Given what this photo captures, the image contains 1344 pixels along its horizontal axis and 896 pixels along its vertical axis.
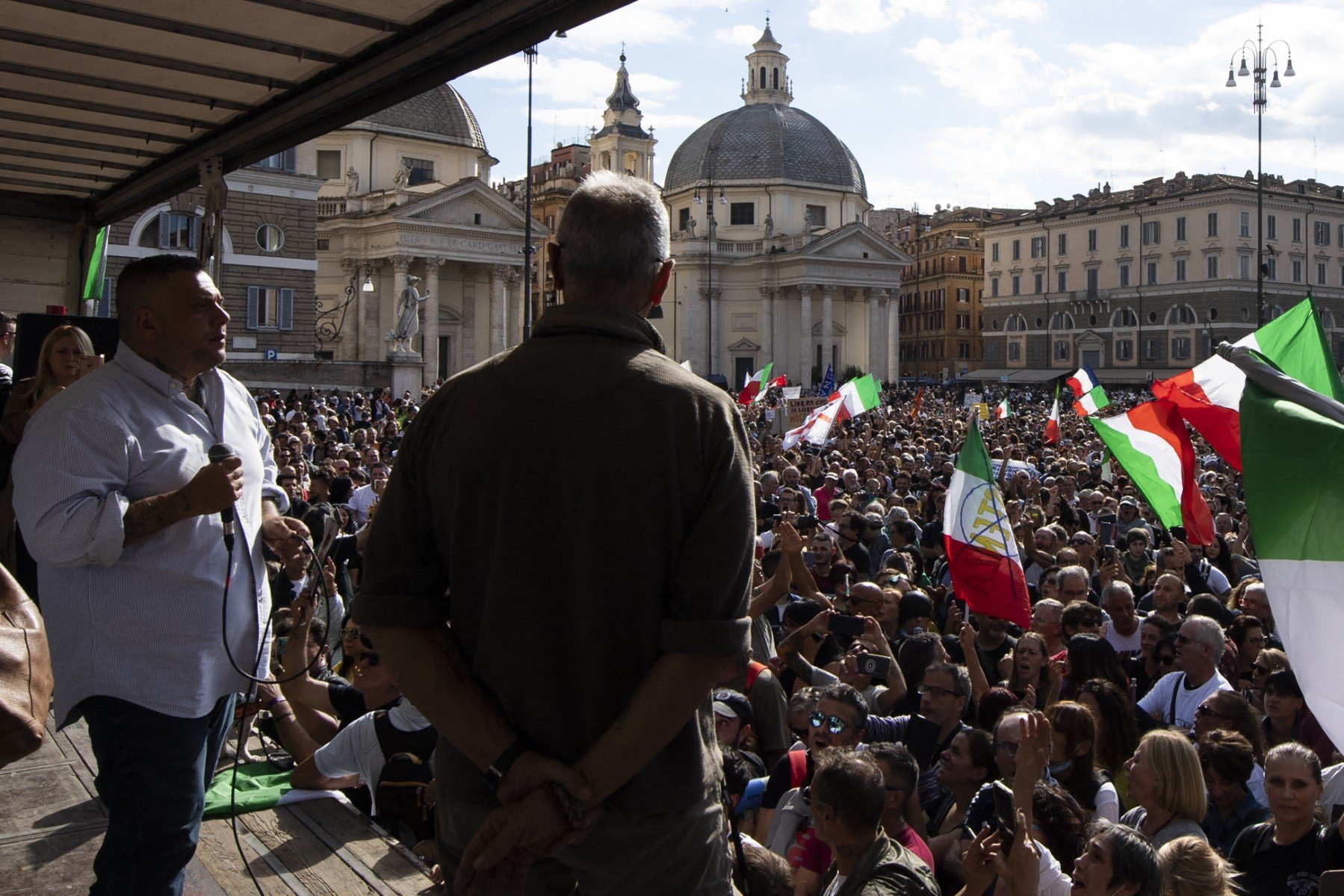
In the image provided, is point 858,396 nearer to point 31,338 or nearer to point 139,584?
point 31,338

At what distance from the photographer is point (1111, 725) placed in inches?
213

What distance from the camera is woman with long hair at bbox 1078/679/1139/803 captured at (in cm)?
536

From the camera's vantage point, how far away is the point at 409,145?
193 feet

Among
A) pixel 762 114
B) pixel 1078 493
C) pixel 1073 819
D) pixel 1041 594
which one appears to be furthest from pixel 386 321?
pixel 1073 819

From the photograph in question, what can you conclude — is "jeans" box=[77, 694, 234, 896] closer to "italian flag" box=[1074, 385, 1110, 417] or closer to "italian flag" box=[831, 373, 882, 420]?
"italian flag" box=[1074, 385, 1110, 417]

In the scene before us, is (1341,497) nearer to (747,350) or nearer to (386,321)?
(386,321)

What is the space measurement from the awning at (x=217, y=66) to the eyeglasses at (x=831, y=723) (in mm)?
2862

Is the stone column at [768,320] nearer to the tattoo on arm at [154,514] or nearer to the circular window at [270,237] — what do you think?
the circular window at [270,237]

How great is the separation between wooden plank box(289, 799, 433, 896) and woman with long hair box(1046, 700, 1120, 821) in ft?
8.49

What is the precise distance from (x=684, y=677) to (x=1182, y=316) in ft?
267

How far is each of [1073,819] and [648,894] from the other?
2678mm

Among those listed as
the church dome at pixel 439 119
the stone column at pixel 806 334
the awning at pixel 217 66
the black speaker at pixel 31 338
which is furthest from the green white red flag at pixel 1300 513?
the stone column at pixel 806 334

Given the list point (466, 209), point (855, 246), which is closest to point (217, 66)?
point (466, 209)

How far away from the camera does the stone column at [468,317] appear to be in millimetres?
57656
